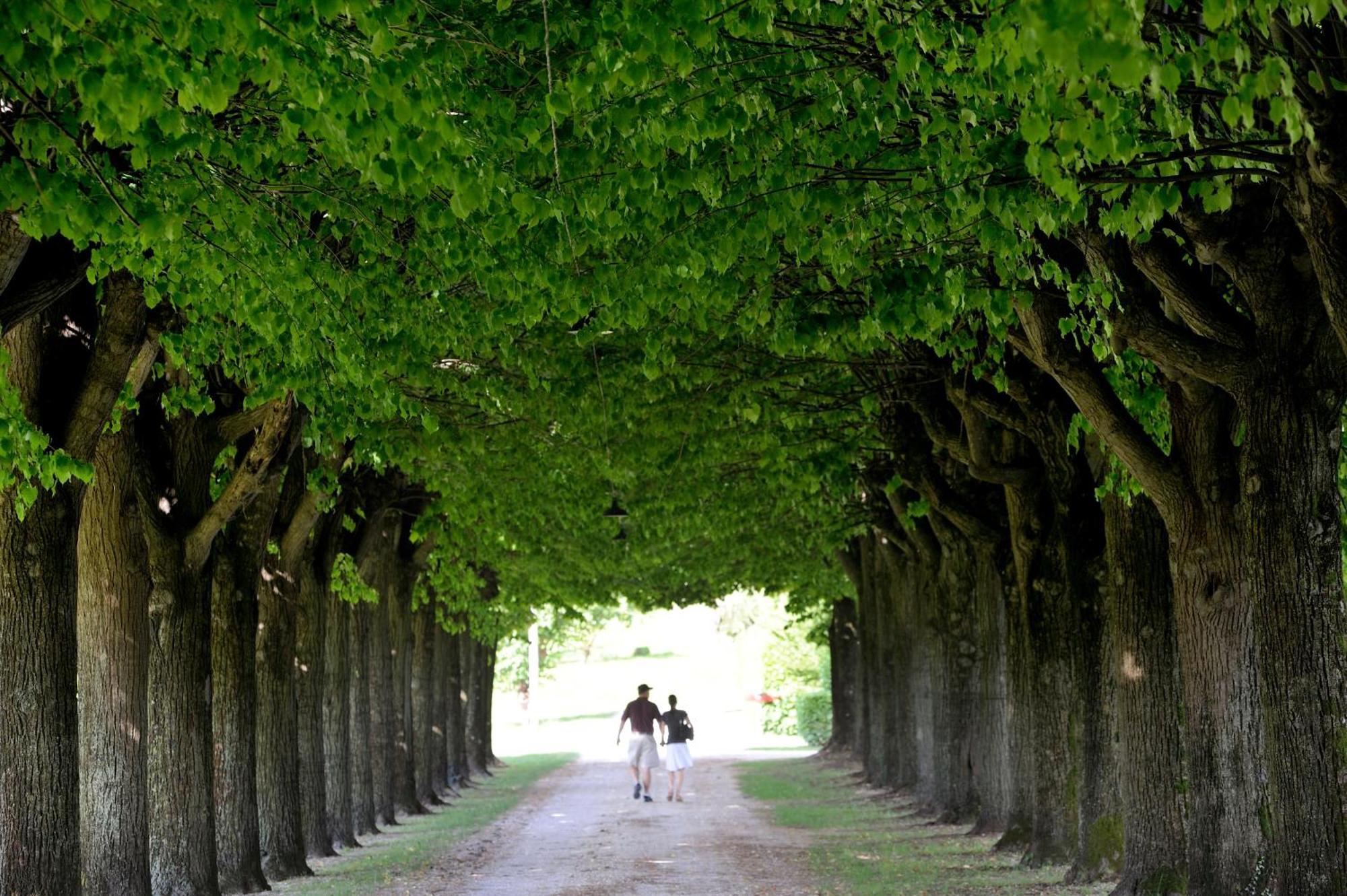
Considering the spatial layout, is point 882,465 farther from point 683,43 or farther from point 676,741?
point 683,43

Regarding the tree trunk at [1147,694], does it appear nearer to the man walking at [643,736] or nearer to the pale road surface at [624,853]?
the pale road surface at [624,853]

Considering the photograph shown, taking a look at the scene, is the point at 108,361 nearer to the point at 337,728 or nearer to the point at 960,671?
the point at 337,728

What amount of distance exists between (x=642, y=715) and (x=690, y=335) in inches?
665

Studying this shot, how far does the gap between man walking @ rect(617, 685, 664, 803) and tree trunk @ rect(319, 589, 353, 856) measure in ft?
25.8

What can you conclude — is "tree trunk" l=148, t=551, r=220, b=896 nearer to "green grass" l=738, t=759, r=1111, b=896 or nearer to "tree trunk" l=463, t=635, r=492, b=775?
"green grass" l=738, t=759, r=1111, b=896

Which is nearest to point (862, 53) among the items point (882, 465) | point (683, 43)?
point (683, 43)

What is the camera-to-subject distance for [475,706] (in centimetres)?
4469

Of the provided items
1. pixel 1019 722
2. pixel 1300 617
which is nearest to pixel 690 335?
pixel 1300 617

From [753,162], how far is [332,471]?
896 cm

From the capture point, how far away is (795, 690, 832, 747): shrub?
58906mm

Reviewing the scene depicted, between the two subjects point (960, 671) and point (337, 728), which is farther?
point (960, 671)

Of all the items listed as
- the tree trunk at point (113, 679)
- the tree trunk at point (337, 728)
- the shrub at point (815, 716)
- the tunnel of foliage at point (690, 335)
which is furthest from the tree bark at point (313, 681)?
the shrub at point (815, 716)

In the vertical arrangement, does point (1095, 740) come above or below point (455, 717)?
above

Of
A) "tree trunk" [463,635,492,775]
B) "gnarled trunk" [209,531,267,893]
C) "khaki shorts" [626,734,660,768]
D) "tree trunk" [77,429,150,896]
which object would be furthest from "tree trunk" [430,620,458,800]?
"tree trunk" [77,429,150,896]
